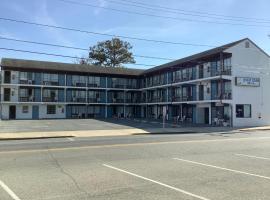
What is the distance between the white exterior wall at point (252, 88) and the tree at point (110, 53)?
41581 millimetres

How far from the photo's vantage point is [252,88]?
146 feet

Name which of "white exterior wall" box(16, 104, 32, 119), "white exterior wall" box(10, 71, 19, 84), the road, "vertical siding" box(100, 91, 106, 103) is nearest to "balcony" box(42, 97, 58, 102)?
"white exterior wall" box(16, 104, 32, 119)

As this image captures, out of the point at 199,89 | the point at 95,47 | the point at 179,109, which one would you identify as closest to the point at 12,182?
the point at 199,89

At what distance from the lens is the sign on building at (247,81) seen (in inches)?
1687

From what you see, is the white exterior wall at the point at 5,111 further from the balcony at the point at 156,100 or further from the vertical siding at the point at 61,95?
the balcony at the point at 156,100

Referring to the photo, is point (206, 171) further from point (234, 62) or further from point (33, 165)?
point (234, 62)

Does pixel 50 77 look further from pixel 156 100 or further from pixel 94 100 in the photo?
pixel 156 100

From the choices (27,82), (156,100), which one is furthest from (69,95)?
(156,100)

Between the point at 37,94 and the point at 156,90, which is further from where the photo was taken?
the point at 156,90

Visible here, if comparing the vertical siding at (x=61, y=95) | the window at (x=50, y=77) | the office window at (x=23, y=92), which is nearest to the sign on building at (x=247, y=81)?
the vertical siding at (x=61, y=95)

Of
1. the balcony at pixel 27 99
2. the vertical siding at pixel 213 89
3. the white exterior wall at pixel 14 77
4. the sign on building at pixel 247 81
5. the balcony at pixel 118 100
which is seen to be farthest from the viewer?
the balcony at pixel 118 100

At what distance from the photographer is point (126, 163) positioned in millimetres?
12211

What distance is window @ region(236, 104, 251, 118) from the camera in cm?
4288

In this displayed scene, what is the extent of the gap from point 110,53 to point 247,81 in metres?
43.8
